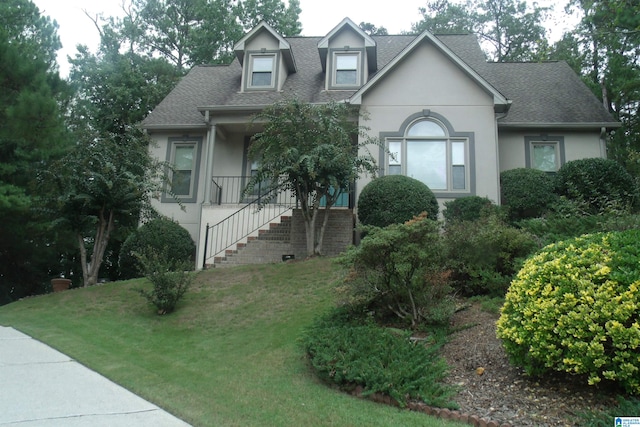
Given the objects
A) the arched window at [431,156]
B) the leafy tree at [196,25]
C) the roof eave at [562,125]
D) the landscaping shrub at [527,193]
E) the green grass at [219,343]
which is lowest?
the green grass at [219,343]

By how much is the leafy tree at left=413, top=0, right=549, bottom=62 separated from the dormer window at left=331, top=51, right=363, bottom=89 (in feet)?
43.2

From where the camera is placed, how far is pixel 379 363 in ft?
18.7

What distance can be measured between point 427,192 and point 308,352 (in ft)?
23.4

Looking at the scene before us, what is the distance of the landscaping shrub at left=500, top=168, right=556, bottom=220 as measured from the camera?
13145 millimetres

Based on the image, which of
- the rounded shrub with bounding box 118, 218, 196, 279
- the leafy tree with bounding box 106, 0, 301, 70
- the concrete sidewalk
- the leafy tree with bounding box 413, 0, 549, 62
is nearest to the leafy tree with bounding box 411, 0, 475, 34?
the leafy tree with bounding box 413, 0, 549, 62

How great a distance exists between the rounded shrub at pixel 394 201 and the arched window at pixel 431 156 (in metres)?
1.22

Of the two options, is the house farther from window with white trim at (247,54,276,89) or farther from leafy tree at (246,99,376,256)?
leafy tree at (246,99,376,256)

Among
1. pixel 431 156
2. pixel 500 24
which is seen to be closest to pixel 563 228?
pixel 431 156

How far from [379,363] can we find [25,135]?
1096 cm

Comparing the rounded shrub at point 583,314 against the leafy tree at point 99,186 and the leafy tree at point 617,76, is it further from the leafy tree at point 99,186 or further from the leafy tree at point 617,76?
the leafy tree at point 617,76

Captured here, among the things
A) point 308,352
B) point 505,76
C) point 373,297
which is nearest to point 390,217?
point 373,297

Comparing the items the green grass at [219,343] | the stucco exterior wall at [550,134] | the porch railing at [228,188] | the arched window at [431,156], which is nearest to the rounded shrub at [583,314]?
the green grass at [219,343]

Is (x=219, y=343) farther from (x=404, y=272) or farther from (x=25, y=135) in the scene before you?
(x=25, y=135)

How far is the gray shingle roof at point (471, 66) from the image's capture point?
15.4 metres
